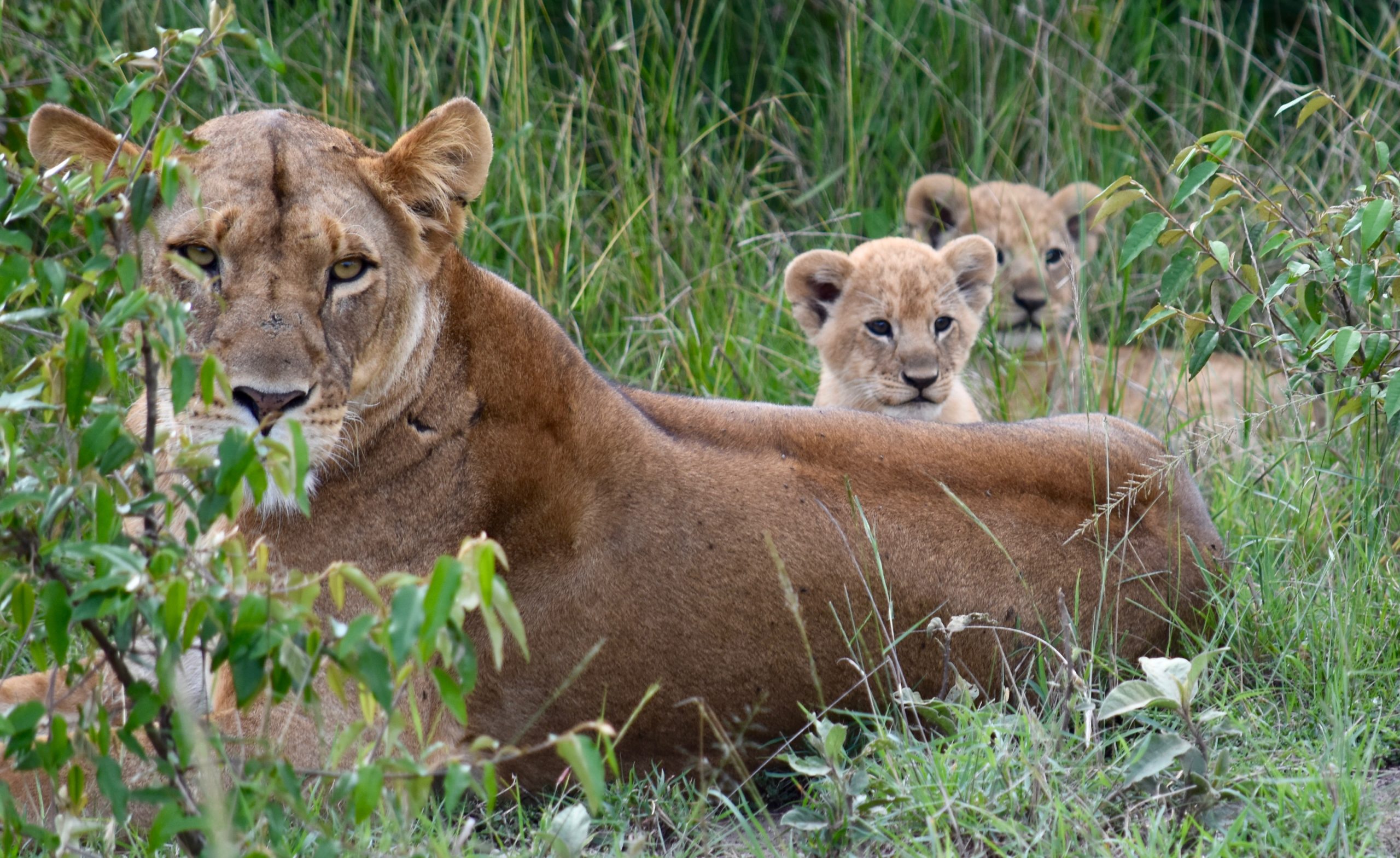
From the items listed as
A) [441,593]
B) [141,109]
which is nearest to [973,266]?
[141,109]

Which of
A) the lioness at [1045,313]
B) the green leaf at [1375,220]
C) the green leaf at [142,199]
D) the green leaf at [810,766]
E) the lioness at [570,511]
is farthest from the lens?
the lioness at [1045,313]

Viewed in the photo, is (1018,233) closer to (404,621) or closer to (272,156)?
(272,156)

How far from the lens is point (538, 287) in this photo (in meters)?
4.77

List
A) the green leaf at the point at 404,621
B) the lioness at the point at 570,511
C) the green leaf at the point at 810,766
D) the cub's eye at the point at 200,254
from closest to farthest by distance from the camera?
the green leaf at the point at 404,621, the green leaf at the point at 810,766, the cub's eye at the point at 200,254, the lioness at the point at 570,511

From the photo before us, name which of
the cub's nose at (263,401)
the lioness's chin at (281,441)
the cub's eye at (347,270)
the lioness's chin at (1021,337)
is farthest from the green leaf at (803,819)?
the lioness's chin at (1021,337)

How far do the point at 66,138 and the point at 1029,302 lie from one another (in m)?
3.37

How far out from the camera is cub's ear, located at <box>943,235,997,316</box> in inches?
175

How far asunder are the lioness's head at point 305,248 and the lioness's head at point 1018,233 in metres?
2.75

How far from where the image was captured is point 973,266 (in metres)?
4.50

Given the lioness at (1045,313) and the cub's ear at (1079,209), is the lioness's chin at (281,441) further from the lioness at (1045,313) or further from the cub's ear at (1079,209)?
the cub's ear at (1079,209)

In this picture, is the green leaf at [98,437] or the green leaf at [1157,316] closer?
the green leaf at [98,437]

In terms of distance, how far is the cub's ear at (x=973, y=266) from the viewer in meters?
4.44

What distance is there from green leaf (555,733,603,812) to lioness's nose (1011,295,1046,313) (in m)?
3.78

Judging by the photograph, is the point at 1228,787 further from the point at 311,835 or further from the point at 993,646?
the point at 311,835
